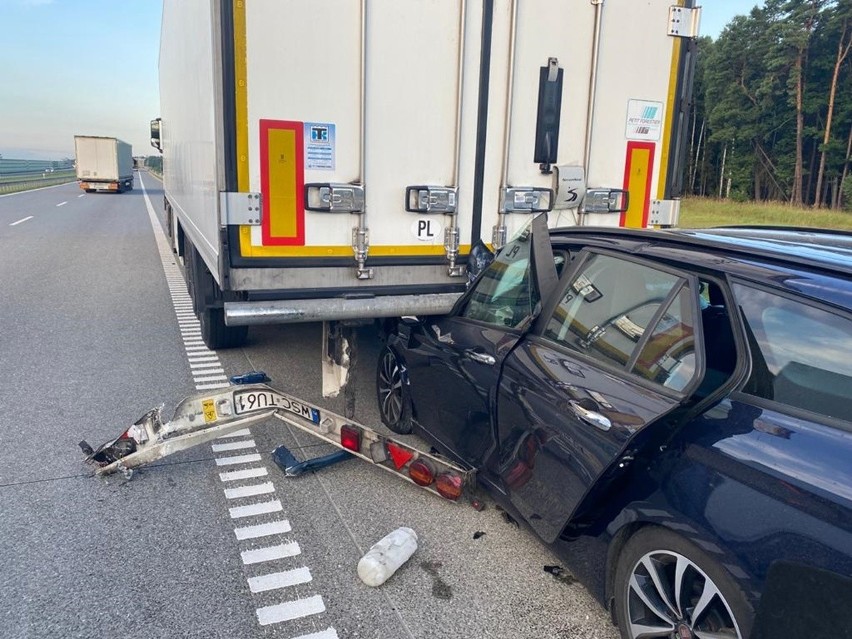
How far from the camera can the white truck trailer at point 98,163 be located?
40.3m

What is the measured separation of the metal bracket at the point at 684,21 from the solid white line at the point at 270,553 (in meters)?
4.53

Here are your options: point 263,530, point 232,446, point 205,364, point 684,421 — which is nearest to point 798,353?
point 684,421

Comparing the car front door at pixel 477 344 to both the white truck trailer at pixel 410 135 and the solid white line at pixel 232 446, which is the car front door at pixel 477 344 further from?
the solid white line at pixel 232 446

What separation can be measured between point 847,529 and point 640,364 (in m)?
0.95

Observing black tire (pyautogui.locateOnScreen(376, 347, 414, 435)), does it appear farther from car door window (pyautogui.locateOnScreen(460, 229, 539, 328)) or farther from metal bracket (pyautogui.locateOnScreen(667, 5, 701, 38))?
metal bracket (pyautogui.locateOnScreen(667, 5, 701, 38))

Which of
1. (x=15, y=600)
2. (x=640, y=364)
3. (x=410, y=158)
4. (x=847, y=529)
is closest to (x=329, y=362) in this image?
(x=410, y=158)

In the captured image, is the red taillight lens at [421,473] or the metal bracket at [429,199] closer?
the red taillight lens at [421,473]

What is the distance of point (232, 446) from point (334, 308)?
1257 mm

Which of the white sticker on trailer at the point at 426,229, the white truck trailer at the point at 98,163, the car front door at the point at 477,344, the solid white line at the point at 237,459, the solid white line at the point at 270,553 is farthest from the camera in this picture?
the white truck trailer at the point at 98,163

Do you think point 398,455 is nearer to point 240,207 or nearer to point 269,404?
point 269,404

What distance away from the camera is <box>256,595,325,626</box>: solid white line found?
8.94ft

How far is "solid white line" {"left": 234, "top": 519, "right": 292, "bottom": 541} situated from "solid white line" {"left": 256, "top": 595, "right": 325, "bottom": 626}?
0.61m

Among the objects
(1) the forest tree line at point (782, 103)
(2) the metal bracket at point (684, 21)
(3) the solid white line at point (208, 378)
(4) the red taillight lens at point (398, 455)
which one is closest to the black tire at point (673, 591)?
(4) the red taillight lens at point (398, 455)

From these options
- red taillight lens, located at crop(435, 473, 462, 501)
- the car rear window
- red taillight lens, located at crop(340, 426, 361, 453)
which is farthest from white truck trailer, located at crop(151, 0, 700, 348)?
the car rear window
